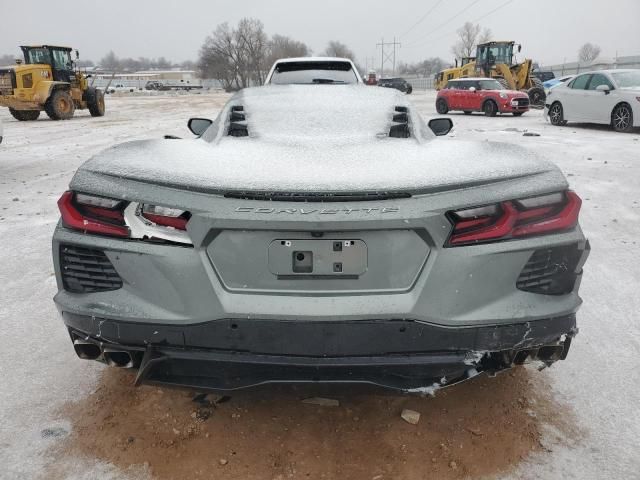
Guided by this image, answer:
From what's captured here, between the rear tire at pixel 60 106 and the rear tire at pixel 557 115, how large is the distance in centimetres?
1636

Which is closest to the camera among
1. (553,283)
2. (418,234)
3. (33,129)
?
(418,234)

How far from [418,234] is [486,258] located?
0.25 meters

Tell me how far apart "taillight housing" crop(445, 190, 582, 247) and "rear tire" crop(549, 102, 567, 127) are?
46.2 ft

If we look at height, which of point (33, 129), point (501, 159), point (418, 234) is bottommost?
point (33, 129)

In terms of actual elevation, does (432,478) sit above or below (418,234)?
below

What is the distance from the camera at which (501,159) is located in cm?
196

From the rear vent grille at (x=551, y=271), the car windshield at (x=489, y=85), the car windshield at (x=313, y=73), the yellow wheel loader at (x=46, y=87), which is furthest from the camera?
the car windshield at (x=489, y=85)

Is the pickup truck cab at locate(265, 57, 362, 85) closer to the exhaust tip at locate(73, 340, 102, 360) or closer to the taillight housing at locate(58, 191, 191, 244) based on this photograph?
the taillight housing at locate(58, 191, 191, 244)

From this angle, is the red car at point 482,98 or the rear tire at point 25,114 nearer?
the red car at point 482,98

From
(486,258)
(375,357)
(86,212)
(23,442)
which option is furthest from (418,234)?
(23,442)

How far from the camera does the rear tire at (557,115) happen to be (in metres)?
14.2

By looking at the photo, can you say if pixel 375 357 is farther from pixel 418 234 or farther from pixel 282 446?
pixel 282 446

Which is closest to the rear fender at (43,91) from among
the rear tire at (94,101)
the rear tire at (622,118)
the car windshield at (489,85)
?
the rear tire at (94,101)

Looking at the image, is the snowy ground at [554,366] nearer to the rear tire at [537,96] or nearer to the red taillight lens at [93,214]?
the red taillight lens at [93,214]
